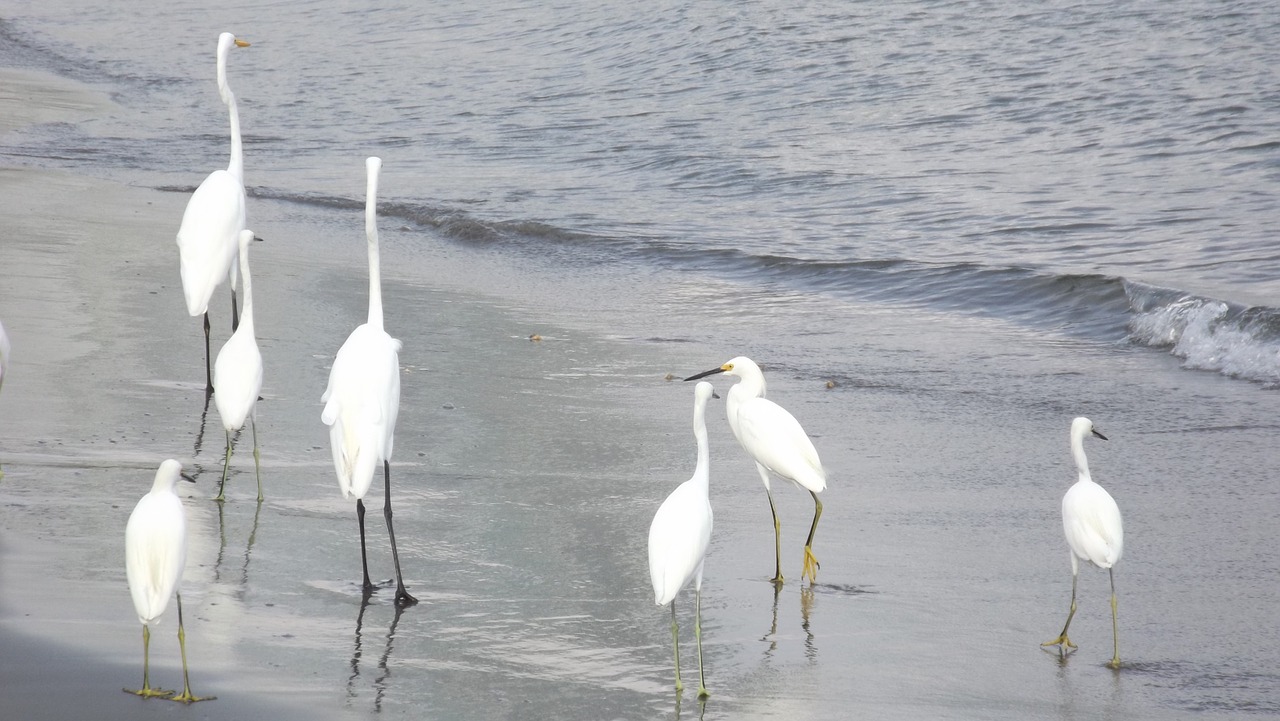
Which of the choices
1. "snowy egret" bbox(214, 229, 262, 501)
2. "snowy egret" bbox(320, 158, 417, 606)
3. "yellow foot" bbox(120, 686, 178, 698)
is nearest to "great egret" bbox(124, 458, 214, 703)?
"yellow foot" bbox(120, 686, 178, 698)

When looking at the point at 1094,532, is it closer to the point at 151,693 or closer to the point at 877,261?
the point at 151,693

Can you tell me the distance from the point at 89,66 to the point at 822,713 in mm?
29869

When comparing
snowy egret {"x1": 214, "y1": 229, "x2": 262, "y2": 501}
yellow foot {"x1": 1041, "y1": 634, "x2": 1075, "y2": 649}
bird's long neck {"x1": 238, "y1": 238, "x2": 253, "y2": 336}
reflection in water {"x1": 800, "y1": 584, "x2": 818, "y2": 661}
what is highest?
bird's long neck {"x1": 238, "y1": 238, "x2": 253, "y2": 336}

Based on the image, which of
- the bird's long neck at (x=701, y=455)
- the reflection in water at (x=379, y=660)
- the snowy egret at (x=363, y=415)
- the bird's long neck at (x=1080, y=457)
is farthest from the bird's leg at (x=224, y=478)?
the bird's long neck at (x=1080, y=457)

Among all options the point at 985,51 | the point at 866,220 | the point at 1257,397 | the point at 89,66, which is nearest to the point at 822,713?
the point at 1257,397

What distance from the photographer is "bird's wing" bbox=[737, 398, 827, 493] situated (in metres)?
5.01

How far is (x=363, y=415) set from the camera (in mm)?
4539

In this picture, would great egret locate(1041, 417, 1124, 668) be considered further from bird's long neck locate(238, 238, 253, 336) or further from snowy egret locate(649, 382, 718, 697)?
bird's long neck locate(238, 238, 253, 336)

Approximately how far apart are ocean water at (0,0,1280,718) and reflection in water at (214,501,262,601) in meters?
0.60

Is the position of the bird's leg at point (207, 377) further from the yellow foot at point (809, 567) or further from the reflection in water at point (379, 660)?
the yellow foot at point (809, 567)

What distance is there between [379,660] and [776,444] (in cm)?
182

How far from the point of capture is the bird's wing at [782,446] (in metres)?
5.01

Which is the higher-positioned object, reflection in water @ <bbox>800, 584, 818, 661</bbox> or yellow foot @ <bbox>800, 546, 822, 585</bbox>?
yellow foot @ <bbox>800, 546, 822, 585</bbox>

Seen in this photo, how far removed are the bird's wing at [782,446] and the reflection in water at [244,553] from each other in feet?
6.41
